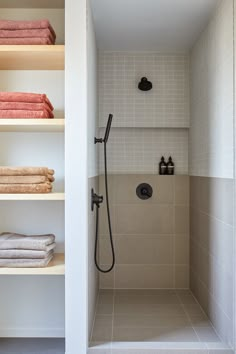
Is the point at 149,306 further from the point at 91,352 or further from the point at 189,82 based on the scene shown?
the point at 189,82

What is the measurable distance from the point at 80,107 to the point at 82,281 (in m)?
0.94

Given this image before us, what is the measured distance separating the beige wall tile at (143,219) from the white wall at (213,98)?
46 cm

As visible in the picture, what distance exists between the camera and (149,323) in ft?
8.86

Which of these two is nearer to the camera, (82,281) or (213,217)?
(82,281)

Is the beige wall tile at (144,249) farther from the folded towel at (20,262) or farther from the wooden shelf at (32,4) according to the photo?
the wooden shelf at (32,4)

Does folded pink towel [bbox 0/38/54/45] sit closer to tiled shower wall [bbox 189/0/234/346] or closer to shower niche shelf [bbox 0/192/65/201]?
shower niche shelf [bbox 0/192/65/201]

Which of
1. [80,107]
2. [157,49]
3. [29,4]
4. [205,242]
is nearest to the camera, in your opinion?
[80,107]

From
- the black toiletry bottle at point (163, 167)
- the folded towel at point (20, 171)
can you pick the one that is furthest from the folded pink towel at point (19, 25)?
the black toiletry bottle at point (163, 167)

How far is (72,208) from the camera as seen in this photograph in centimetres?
216

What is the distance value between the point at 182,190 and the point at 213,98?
108 cm

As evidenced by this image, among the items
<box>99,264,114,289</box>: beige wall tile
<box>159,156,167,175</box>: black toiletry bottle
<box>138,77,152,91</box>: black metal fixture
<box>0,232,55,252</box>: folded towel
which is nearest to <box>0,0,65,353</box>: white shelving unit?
<box>0,232,55,252</box>: folded towel

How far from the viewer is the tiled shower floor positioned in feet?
7.60

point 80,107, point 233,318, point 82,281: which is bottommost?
point 233,318

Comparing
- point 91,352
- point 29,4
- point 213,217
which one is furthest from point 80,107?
point 91,352
